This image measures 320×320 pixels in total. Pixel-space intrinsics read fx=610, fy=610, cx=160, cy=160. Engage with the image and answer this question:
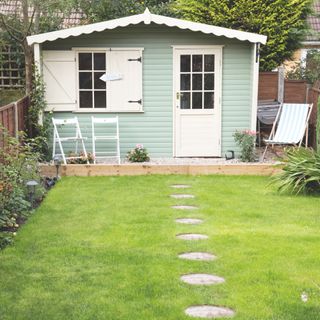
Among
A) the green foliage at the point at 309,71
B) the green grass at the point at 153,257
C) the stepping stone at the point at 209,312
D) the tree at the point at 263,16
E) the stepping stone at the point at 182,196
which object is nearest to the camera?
the stepping stone at the point at 209,312

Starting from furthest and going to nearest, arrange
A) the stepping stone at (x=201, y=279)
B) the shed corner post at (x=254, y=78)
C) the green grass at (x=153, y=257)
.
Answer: the shed corner post at (x=254, y=78) < the stepping stone at (x=201, y=279) < the green grass at (x=153, y=257)

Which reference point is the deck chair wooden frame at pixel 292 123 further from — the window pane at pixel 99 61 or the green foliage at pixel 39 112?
the green foliage at pixel 39 112

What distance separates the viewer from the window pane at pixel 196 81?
10.9 m

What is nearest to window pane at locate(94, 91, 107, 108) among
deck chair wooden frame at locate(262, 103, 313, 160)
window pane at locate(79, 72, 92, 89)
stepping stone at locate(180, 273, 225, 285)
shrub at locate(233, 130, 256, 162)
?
window pane at locate(79, 72, 92, 89)

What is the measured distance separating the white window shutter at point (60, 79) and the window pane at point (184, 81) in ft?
6.25

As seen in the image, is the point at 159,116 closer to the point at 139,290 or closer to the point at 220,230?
the point at 220,230

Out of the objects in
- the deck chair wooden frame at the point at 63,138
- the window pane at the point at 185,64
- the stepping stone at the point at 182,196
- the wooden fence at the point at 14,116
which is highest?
the window pane at the point at 185,64

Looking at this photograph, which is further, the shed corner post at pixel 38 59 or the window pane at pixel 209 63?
the window pane at pixel 209 63

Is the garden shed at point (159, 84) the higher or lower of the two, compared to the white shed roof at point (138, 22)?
lower

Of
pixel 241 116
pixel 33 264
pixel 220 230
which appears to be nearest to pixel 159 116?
pixel 241 116

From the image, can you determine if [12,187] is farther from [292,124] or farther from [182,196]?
[292,124]

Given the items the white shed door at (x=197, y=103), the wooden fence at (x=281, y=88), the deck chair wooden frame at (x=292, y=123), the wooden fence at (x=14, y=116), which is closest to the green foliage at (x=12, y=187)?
the wooden fence at (x=14, y=116)

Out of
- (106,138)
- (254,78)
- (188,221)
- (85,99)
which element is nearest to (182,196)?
(188,221)

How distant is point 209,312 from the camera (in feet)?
13.6
